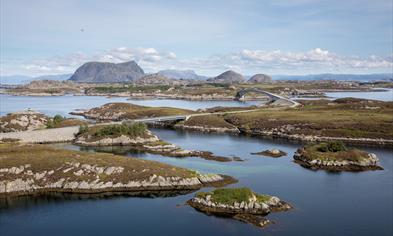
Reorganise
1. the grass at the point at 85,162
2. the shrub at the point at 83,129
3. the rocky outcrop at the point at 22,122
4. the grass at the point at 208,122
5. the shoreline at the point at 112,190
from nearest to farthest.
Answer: the shoreline at the point at 112,190
the grass at the point at 85,162
the shrub at the point at 83,129
the rocky outcrop at the point at 22,122
the grass at the point at 208,122

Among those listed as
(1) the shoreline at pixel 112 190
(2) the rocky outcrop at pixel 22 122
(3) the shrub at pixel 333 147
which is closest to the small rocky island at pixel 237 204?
(1) the shoreline at pixel 112 190

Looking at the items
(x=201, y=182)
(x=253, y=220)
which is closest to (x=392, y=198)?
(x=253, y=220)

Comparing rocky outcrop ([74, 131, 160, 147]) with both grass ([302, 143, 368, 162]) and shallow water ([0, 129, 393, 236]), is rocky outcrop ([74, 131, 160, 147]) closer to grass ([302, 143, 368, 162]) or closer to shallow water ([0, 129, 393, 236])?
shallow water ([0, 129, 393, 236])

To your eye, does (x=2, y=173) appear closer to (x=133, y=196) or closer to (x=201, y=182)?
(x=133, y=196)

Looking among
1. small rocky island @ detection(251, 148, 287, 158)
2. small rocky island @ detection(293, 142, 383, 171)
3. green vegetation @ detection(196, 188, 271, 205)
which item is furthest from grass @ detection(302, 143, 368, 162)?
green vegetation @ detection(196, 188, 271, 205)

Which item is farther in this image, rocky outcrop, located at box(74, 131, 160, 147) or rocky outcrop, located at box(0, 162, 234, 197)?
rocky outcrop, located at box(74, 131, 160, 147)

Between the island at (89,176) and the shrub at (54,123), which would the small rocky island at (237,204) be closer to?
the island at (89,176)
